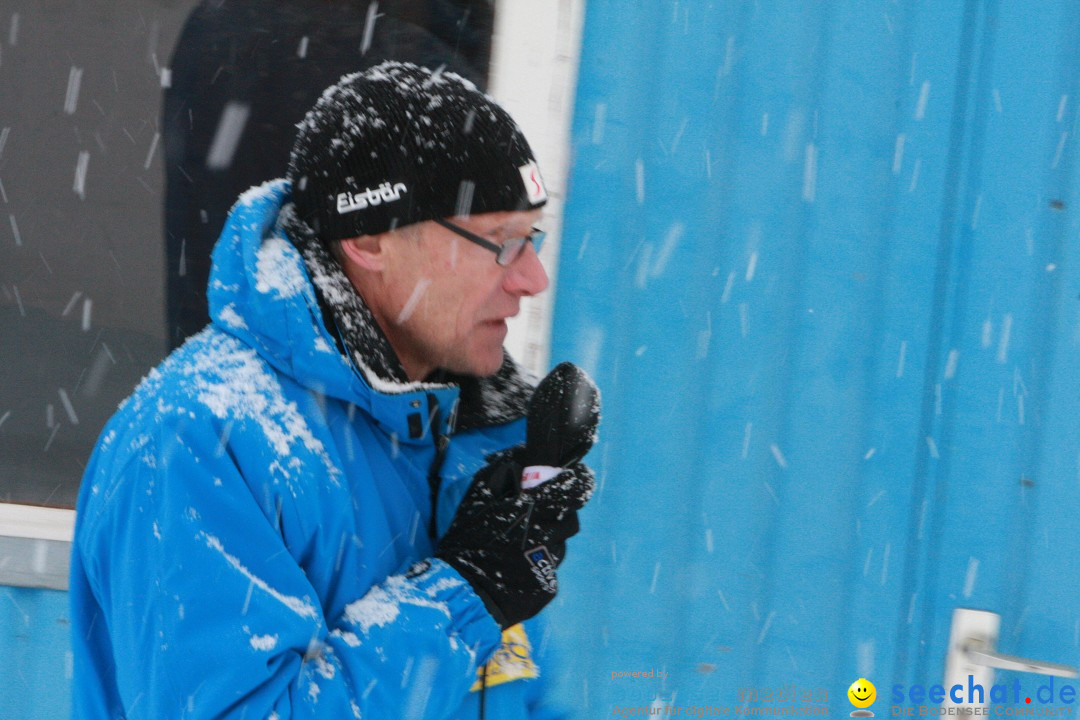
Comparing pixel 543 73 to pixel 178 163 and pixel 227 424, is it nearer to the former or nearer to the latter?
pixel 178 163

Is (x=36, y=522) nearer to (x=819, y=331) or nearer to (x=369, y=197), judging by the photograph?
(x=369, y=197)

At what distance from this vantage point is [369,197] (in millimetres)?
1466

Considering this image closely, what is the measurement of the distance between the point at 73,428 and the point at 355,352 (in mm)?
1556

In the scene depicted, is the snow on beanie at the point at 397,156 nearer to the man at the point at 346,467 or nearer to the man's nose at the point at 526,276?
the man at the point at 346,467

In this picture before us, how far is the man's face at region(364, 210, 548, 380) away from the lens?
1519mm

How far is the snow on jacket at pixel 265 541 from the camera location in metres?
1.16

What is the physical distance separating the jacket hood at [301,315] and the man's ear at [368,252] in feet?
0.17

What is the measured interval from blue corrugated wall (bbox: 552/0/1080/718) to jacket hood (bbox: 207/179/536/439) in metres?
1.09

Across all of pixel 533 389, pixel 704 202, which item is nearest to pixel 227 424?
pixel 533 389

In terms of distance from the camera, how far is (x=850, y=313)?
251cm

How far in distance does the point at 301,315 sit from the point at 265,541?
1.02 ft

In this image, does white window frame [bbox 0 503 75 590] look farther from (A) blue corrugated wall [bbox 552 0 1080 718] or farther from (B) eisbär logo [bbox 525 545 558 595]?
(B) eisbär logo [bbox 525 545 558 595]

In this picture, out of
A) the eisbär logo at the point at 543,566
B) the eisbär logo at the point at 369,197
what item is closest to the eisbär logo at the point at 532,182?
the eisbär logo at the point at 369,197

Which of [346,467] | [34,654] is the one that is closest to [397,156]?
[346,467]
